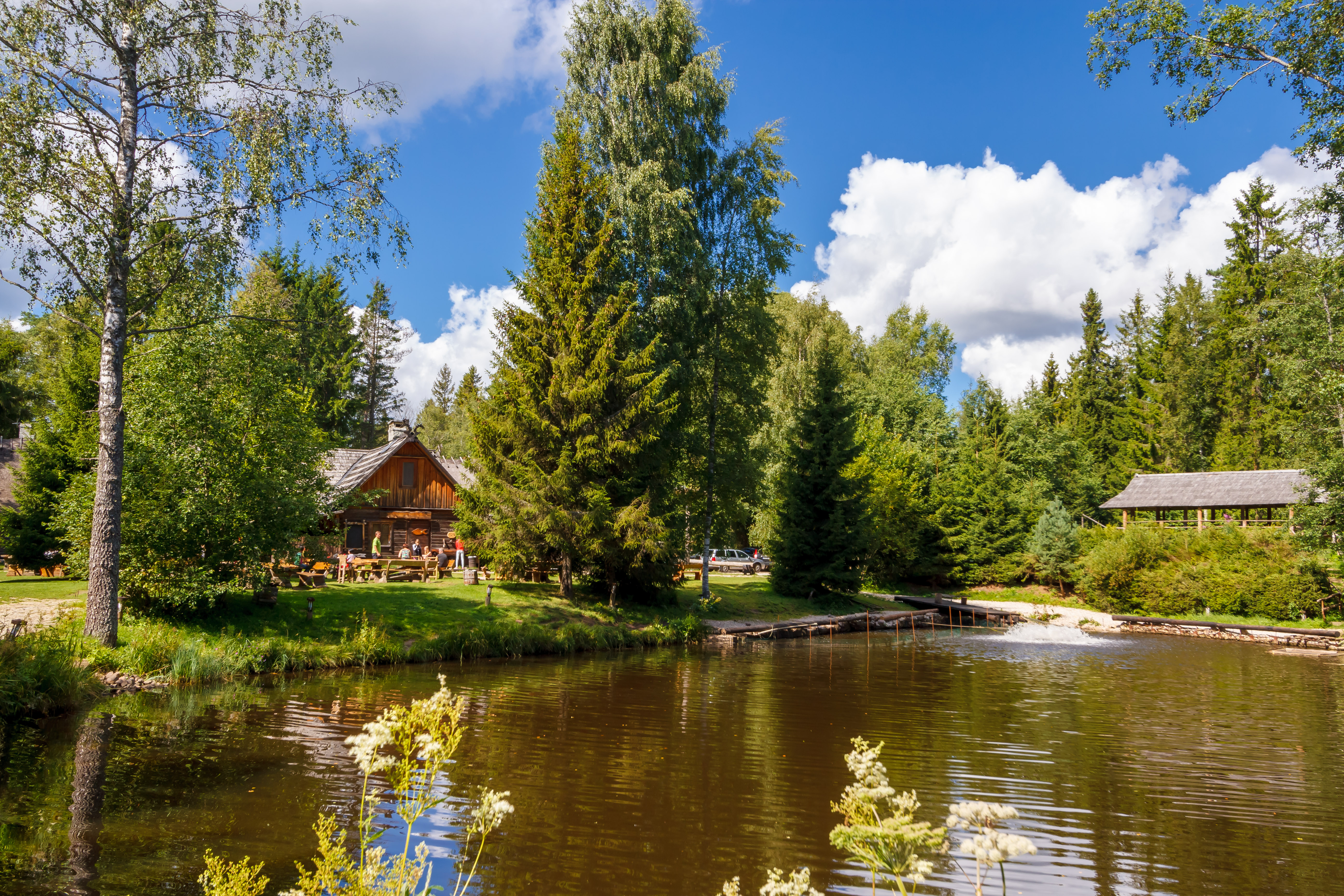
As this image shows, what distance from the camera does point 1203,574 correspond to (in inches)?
1410

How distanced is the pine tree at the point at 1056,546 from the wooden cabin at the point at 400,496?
103 feet

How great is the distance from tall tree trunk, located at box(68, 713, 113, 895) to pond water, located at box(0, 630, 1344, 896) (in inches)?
1.5

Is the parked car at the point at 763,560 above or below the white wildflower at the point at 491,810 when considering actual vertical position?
below

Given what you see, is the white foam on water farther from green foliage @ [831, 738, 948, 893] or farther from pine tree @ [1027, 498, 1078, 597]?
green foliage @ [831, 738, 948, 893]

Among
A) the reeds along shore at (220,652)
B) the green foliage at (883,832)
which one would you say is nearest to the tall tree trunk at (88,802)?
the reeds along shore at (220,652)

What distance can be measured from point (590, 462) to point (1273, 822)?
18944 millimetres

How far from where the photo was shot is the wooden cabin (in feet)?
115

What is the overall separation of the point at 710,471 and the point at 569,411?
7.10 meters

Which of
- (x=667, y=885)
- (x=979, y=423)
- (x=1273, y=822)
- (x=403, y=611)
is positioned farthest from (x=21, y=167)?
(x=979, y=423)

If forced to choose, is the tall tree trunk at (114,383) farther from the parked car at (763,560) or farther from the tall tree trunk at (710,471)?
the parked car at (763,560)

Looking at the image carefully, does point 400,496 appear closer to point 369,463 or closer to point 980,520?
point 369,463

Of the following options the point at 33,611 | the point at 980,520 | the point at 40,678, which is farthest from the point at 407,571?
the point at 980,520

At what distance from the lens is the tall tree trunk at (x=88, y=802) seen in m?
6.63

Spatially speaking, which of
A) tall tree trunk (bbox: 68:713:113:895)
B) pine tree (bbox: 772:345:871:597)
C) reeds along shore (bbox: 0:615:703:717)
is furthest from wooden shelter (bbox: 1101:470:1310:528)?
tall tree trunk (bbox: 68:713:113:895)
